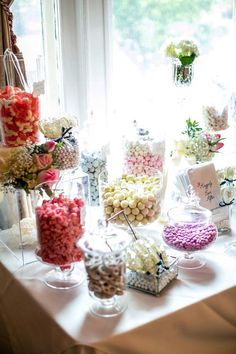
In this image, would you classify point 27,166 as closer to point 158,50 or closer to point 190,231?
point 190,231

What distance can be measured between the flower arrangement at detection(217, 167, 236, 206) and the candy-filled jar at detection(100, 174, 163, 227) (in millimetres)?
219

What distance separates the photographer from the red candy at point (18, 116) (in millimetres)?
1531

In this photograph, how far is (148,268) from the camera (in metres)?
1.30

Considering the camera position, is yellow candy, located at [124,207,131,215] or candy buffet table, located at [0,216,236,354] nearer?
candy buffet table, located at [0,216,236,354]

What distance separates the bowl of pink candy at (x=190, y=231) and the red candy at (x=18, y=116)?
0.50m

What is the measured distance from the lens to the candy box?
1.28 metres

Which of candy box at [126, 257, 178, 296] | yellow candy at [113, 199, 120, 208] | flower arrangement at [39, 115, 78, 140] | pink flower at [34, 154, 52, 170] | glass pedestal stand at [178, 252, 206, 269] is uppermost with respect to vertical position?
flower arrangement at [39, 115, 78, 140]

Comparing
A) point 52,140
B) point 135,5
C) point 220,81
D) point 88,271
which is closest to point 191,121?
point 220,81

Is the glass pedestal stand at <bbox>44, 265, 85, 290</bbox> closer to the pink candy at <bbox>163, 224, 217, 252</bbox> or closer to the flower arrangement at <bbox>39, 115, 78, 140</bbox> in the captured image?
the pink candy at <bbox>163, 224, 217, 252</bbox>

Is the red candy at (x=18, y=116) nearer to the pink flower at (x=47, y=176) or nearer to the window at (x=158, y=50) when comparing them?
the pink flower at (x=47, y=176)

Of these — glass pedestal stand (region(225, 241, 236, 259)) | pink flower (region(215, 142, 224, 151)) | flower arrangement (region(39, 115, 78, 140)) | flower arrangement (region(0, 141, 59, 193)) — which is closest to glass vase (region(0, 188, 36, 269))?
flower arrangement (region(0, 141, 59, 193))

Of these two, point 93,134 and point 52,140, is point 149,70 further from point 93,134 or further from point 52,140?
point 52,140

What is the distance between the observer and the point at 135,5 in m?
2.25

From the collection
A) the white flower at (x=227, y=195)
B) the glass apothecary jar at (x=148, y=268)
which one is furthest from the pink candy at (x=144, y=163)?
the glass apothecary jar at (x=148, y=268)
